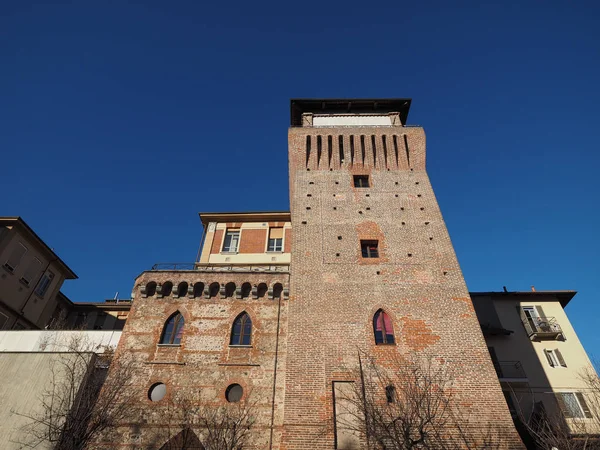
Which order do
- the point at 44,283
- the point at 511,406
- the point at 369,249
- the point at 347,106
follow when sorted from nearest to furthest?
the point at 511,406 → the point at 369,249 → the point at 44,283 → the point at 347,106

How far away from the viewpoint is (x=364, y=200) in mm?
20734

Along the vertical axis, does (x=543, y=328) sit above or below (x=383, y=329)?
above

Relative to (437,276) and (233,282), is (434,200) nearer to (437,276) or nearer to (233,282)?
(437,276)

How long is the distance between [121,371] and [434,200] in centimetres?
1706

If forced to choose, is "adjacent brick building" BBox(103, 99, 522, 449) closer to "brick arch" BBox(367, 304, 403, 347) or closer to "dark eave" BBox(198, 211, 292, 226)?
"brick arch" BBox(367, 304, 403, 347)

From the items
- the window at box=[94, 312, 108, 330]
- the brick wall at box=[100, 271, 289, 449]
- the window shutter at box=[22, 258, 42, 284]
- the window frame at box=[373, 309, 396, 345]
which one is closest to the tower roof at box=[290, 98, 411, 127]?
the brick wall at box=[100, 271, 289, 449]

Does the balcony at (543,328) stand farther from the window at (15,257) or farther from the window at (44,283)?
the window at (15,257)

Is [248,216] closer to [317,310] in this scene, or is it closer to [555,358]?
[317,310]

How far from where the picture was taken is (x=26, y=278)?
24.3 meters

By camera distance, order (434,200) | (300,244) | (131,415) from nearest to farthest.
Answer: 1. (131,415)
2. (300,244)
3. (434,200)

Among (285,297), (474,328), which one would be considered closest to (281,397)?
(285,297)

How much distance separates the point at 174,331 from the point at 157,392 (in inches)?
105

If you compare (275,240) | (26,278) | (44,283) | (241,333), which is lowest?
(241,333)

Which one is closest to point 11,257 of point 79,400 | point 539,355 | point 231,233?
point 231,233
